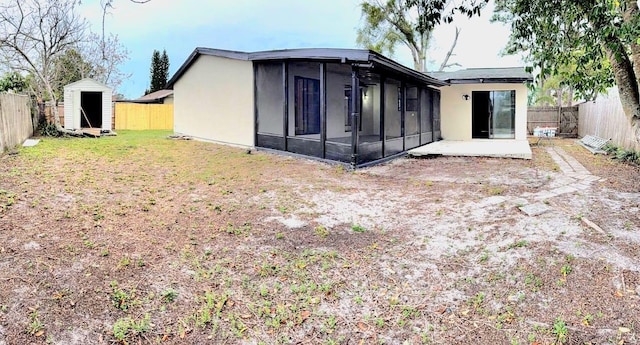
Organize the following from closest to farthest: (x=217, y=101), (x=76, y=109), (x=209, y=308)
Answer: (x=209, y=308), (x=217, y=101), (x=76, y=109)

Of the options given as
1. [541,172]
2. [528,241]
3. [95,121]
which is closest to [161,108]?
[95,121]

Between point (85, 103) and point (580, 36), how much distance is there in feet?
61.3

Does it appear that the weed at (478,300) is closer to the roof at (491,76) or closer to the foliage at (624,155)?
the foliage at (624,155)

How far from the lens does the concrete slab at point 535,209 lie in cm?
565

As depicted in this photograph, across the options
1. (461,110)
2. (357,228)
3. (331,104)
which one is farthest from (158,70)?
(357,228)

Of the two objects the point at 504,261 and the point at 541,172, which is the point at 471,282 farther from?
the point at 541,172

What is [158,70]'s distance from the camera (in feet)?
127

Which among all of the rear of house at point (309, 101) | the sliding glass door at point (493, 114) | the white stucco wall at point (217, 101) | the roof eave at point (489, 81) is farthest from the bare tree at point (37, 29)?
the sliding glass door at point (493, 114)

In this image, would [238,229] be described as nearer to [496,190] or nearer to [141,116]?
[496,190]

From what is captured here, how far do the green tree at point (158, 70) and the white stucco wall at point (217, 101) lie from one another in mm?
25736

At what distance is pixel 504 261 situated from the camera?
4316mm

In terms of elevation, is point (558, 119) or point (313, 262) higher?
point (558, 119)

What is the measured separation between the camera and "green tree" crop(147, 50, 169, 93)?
3834cm

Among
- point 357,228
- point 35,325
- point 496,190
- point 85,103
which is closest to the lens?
point 35,325
